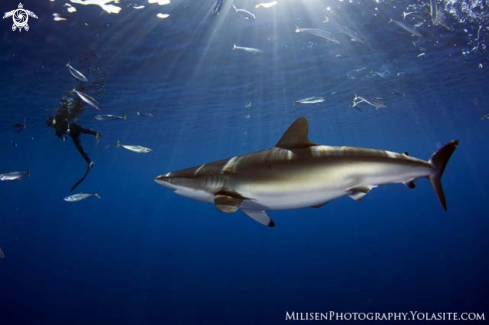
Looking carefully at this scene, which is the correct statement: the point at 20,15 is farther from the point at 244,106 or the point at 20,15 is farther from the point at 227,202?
the point at 244,106

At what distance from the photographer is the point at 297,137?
11.3 feet

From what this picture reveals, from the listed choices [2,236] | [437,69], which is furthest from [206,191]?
[2,236]

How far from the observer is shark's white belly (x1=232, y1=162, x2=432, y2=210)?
2.99 metres

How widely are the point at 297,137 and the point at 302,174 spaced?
64 cm

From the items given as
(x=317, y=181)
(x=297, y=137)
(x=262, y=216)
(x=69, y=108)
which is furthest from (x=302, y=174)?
(x=69, y=108)

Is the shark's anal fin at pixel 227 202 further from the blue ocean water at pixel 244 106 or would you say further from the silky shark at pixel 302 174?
the blue ocean water at pixel 244 106

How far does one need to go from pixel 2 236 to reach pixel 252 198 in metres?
56.0

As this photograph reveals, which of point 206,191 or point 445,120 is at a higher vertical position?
point 206,191

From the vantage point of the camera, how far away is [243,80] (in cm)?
1880

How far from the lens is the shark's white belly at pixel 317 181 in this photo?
2.99 meters

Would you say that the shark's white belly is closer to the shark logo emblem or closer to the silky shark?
the silky shark

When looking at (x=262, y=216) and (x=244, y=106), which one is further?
(x=244, y=106)

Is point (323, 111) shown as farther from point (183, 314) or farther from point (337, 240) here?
point (183, 314)

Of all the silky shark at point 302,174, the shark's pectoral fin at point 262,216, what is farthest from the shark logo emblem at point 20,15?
the shark's pectoral fin at point 262,216
